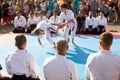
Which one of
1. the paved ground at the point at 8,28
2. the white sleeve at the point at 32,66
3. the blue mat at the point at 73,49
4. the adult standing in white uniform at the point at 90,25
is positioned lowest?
the blue mat at the point at 73,49

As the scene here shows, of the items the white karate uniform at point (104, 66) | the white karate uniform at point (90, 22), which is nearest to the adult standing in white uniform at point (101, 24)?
the white karate uniform at point (90, 22)

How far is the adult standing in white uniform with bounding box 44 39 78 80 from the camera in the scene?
14.8 ft

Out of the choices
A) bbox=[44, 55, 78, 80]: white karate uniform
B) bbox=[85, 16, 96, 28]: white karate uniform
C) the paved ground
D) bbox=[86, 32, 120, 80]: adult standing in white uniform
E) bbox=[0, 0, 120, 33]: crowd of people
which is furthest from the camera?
bbox=[0, 0, 120, 33]: crowd of people

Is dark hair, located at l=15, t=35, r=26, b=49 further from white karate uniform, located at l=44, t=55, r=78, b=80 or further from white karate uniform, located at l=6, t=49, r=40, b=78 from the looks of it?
white karate uniform, located at l=44, t=55, r=78, b=80

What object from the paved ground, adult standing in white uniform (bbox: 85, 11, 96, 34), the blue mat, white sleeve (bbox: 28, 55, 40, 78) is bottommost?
the blue mat

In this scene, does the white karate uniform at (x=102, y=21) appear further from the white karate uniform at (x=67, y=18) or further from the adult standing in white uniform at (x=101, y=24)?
the white karate uniform at (x=67, y=18)

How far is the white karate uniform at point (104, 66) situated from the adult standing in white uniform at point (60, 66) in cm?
29

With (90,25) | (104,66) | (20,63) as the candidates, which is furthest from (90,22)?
(104,66)

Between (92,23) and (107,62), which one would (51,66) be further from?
(92,23)

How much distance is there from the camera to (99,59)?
4.51m

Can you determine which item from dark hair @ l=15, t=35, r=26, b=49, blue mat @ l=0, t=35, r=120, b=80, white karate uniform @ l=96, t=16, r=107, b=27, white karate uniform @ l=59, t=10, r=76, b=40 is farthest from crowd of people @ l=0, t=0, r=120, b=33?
dark hair @ l=15, t=35, r=26, b=49

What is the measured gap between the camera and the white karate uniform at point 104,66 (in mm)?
4480

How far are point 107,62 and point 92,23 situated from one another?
10.2m

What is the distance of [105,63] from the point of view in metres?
4.49
